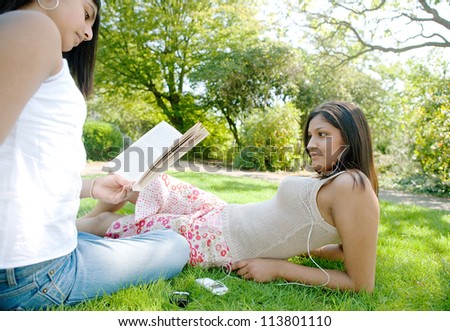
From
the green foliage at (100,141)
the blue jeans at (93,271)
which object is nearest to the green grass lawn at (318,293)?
the blue jeans at (93,271)

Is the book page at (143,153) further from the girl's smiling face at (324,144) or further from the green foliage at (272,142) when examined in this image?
the green foliage at (272,142)

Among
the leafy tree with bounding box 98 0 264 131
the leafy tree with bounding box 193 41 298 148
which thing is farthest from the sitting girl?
the leafy tree with bounding box 98 0 264 131

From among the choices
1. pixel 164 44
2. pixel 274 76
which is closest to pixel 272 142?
pixel 274 76

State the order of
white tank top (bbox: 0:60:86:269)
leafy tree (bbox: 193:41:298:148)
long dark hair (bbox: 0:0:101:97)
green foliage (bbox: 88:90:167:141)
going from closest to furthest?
white tank top (bbox: 0:60:86:269) → long dark hair (bbox: 0:0:101:97) → leafy tree (bbox: 193:41:298:148) → green foliage (bbox: 88:90:167:141)

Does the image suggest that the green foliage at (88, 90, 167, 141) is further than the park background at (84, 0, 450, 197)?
Yes

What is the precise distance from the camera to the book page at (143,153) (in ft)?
5.66

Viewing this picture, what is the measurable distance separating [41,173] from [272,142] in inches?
295

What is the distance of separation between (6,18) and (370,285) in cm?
148

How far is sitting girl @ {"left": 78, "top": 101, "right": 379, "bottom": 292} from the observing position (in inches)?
57.7

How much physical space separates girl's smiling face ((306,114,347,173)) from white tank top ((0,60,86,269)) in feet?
3.16

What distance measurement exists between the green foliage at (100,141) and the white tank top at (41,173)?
9.04 metres

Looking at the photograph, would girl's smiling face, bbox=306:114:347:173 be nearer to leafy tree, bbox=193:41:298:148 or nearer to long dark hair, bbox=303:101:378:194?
long dark hair, bbox=303:101:378:194

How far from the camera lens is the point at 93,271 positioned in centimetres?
130

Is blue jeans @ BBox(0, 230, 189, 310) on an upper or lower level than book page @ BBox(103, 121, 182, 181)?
lower
